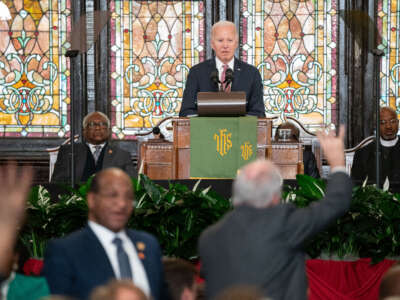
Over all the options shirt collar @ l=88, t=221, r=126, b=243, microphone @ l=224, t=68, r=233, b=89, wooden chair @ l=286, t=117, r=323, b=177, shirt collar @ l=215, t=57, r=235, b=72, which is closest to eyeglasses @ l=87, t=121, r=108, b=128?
shirt collar @ l=215, t=57, r=235, b=72

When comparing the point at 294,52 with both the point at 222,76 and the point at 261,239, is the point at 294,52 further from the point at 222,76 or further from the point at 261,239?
the point at 261,239

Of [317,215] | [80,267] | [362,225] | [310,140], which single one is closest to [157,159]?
[362,225]

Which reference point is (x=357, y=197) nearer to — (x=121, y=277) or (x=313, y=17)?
(x=121, y=277)

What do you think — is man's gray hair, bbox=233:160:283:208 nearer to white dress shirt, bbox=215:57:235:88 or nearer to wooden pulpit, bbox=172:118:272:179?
wooden pulpit, bbox=172:118:272:179

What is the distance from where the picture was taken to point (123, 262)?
332cm

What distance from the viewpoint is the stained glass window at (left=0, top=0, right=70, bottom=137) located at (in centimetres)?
1060

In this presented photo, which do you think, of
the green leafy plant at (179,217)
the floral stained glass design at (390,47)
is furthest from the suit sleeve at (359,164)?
the green leafy plant at (179,217)

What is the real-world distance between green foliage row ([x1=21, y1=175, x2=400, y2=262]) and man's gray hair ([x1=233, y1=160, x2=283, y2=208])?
171 centimetres

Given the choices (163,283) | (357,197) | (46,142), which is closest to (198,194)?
(357,197)

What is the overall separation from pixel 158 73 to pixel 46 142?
67.4 inches

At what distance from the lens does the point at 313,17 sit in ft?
35.4

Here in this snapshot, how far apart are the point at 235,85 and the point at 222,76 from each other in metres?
0.13

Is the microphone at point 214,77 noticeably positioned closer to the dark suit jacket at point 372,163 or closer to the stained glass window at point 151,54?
the dark suit jacket at point 372,163

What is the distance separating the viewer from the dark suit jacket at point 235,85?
641 centimetres
